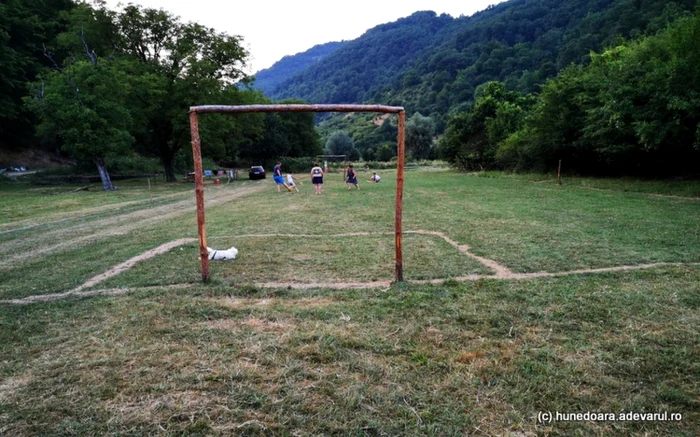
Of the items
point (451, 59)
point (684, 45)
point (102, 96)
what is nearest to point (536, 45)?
point (451, 59)

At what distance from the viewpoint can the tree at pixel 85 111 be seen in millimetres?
19328

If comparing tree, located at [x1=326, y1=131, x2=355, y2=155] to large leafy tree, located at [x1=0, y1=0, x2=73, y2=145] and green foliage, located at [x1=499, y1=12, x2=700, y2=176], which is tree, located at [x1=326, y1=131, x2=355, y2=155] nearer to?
large leafy tree, located at [x1=0, y1=0, x2=73, y2=145]

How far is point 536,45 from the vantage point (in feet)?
316

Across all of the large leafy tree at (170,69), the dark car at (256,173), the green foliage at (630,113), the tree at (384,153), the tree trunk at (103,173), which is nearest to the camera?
the green foliage at (630,113)

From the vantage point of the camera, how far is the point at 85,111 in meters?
19.4

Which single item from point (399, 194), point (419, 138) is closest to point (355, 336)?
point (399, 194)

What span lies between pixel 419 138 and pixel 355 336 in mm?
65135

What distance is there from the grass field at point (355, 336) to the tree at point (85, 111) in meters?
14.7

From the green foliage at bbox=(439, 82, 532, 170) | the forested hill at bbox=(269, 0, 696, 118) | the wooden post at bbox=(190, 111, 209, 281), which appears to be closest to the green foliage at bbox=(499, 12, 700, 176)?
the green foliage at bbox=(439, 82, 532, 170)

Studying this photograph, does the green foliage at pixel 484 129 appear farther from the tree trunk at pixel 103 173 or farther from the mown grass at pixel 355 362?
the mown grass at pixel 355 362

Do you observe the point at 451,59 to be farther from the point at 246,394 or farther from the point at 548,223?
the point at 246,394

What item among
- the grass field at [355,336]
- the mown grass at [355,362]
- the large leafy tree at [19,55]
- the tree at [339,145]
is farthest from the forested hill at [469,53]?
the large leafy tree at [19,55]

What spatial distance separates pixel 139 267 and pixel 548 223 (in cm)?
849

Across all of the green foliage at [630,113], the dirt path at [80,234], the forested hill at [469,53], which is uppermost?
the forested hill at [469,53]
